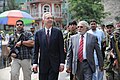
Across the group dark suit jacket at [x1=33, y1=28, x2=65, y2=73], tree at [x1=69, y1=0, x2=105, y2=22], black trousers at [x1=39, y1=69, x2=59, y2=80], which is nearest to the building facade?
tree at [x1=69, y1=0, x2=105, y2=22]

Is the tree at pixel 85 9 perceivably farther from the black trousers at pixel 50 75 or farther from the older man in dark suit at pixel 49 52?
the black trousers at pixel 50 75

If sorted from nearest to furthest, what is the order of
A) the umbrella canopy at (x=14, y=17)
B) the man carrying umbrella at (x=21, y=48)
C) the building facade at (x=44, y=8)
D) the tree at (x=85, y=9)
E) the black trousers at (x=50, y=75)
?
the black trousers at (x=50, y=75)
the man carrying umbrella at (x=21, y=48)
the umbrella canopy at (x=14, y=17)
the tree at (x=85, y=9)
the building facade at (x=44, y=8)

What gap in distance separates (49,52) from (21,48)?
160 centimetres

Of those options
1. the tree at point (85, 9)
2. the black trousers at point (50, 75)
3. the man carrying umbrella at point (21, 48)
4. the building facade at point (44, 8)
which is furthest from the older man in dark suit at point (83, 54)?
the building facade at point (44, 8)

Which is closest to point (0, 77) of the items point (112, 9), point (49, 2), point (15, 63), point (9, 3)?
point (15, 63)

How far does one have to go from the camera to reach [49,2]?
7088cm

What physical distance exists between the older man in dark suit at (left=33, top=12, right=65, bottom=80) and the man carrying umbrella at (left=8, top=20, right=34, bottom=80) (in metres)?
1.33

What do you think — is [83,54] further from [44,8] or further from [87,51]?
[44,8]

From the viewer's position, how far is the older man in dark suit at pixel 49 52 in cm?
682

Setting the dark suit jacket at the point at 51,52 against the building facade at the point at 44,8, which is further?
the building facade at the point at 44,8

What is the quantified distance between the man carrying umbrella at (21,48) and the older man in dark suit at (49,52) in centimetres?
133

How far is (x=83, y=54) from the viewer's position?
7.17 metres

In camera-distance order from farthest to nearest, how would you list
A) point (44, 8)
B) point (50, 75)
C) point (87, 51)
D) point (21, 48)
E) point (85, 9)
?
point (44, 8) → point (85, 9) → point (21, 48) → point (87, 51) → point (50, 75)

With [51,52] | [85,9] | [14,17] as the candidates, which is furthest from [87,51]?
[85,9]
